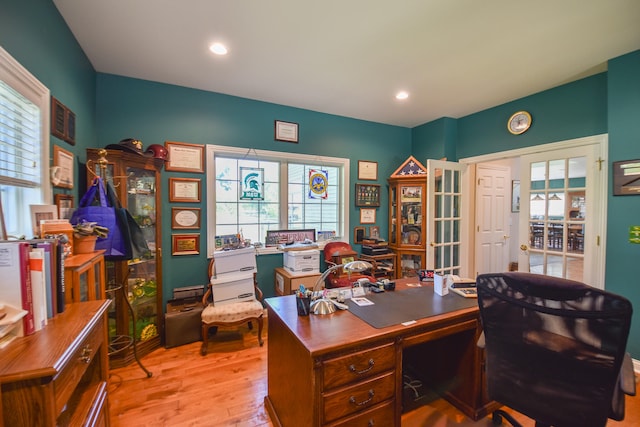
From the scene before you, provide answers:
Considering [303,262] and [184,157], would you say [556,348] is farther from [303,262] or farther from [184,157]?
[184,157]

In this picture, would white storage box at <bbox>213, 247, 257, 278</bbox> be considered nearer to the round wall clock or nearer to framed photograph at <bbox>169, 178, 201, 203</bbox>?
framed photograph at <bbox>169, 178, 201, 203</bbox>

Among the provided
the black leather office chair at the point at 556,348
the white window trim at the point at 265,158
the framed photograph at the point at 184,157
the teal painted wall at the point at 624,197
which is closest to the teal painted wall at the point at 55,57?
the framed photograph at the point at 184,157

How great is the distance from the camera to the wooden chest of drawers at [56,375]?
0.76 meters

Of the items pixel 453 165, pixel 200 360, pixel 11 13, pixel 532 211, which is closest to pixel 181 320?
pixel 200 360

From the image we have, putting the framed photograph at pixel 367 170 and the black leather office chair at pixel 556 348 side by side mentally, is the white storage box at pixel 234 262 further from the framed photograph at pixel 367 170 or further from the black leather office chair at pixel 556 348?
the black leather office chair at pixel 556 348

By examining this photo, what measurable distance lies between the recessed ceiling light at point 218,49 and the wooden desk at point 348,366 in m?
2.10

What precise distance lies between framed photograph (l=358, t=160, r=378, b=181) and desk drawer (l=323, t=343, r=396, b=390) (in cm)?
296

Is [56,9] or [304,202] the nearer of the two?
[56,9]

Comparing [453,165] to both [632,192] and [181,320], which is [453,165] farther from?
[181,320]

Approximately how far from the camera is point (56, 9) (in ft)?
5.83

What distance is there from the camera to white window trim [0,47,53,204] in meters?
1.31

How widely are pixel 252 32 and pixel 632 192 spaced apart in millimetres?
3498

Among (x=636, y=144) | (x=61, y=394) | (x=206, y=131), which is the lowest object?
(x=61, y=394)

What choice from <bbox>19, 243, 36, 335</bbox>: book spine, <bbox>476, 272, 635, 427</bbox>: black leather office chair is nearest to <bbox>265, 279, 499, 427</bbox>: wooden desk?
<bbox>476, 272, 635, 427</bbox>: black leather office chair
